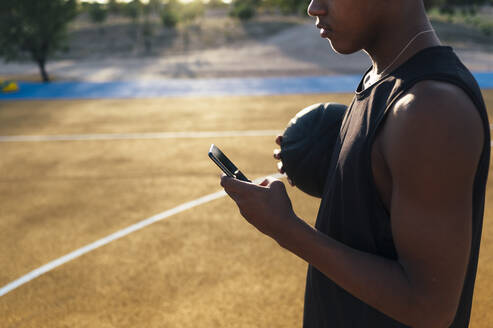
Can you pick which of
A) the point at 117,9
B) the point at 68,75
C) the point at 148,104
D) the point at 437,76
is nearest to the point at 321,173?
the point at 437,76

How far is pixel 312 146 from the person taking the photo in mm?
2430

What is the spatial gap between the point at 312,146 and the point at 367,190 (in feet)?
3.35

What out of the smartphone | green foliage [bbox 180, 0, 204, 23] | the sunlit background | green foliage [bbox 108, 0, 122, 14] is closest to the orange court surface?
the sunlit background

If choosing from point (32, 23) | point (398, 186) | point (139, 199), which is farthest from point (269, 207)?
point (32, 23)

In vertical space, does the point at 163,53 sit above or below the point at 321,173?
below

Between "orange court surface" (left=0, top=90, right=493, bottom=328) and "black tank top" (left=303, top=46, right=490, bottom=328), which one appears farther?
"orange court surface" (left=0, top=90, right=493, bottom=328)

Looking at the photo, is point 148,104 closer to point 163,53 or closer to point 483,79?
point 483,79

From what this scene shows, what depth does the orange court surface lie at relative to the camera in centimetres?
431

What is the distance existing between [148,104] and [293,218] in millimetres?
13869

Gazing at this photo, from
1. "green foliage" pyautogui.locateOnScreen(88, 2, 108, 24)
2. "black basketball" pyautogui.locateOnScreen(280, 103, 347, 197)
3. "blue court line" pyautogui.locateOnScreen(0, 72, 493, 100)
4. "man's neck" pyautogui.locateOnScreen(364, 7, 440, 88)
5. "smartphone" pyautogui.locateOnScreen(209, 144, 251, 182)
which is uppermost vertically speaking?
"man's neck" pyautogui.locateOnScreen(364, 7, 440, 88)

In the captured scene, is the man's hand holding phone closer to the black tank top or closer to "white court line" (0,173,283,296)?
the black tank top

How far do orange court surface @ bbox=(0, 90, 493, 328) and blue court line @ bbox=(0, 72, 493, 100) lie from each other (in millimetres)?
5932

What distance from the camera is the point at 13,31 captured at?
19109 millimetres

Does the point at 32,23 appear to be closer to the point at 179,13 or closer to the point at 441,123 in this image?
the point at 441,123
